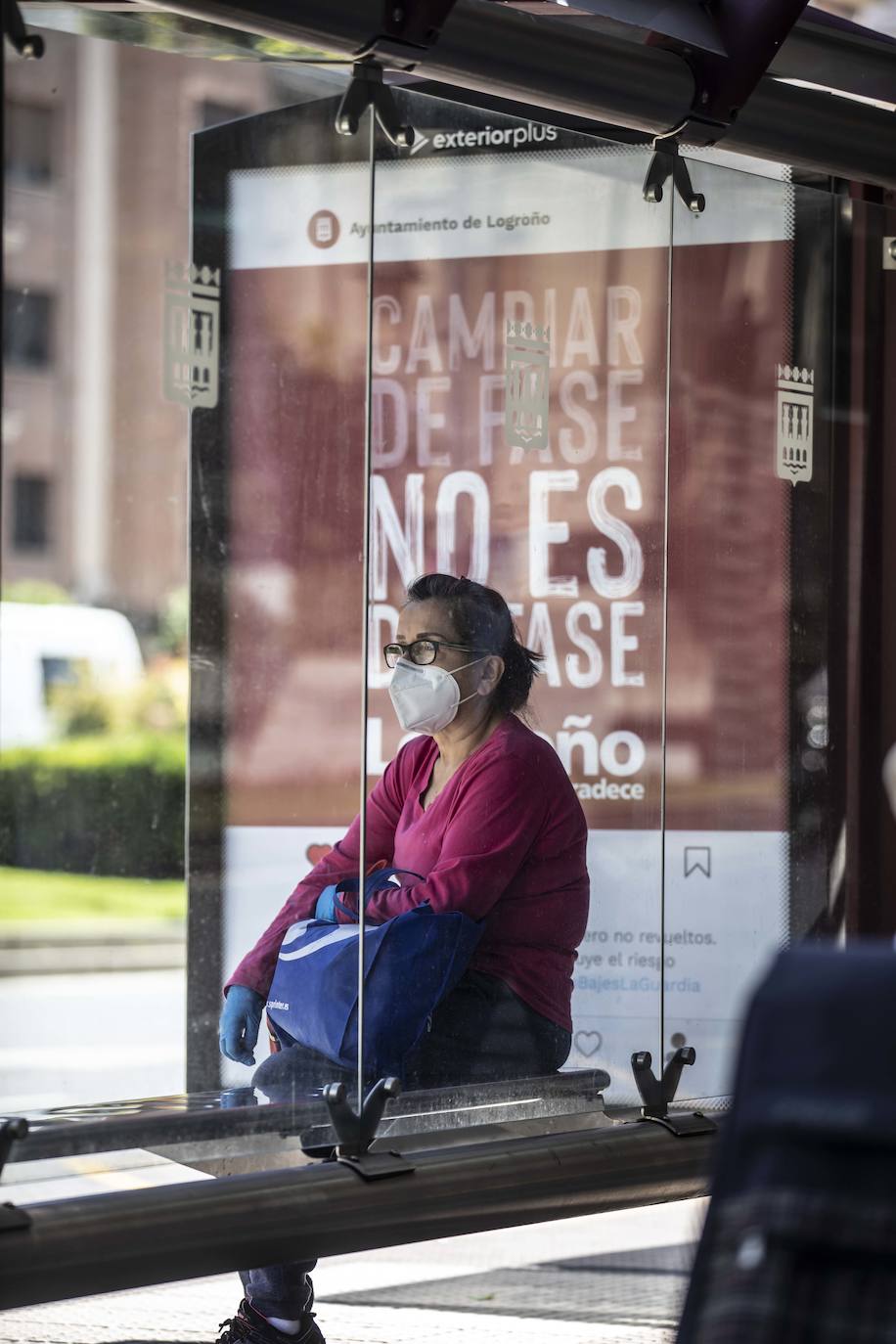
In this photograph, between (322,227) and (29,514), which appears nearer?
(29,514)

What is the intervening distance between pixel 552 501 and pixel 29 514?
3.79ft

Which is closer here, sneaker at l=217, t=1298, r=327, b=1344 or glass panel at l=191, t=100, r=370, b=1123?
glass panel at l=191, t=100, r=370, b=1123

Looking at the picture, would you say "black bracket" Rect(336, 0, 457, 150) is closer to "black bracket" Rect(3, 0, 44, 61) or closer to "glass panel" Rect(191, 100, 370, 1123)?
"glass panel" Rect(191, 100, 370, 1123)

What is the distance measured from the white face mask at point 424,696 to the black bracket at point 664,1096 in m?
0.87

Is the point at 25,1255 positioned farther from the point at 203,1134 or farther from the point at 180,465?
the point at 180,465

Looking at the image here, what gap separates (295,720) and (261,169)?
110cm

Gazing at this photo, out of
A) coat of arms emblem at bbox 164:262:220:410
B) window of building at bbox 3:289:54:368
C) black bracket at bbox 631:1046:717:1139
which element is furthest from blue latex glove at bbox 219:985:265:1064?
window of building at bbox 3:289:54:368

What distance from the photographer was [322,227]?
12.2ft

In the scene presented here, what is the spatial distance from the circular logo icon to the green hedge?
40.3 inches

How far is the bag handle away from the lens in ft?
12.0

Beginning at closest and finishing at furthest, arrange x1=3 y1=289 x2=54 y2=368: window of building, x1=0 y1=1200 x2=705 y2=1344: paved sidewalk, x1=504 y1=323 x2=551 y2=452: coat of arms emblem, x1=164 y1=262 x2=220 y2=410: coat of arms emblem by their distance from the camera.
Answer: x1=3 y1=289 x2=54 y2=368: window of building < x1=164 y1=262 x2=220 y2=410: coat of arms emblem < x1=504 y1=323 x2=551 y2=452: coat of arms emblem < x1=0 y1=1200 x2=705 y2=1344: paved sidewalk

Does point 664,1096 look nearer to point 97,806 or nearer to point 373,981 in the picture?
point 373,981

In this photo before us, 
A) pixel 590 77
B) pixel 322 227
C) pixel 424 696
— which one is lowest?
pixel 424 696

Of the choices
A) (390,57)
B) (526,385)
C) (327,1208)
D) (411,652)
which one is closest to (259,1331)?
(327,1208)
